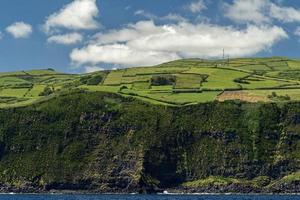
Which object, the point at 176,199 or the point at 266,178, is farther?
the point at 266,178

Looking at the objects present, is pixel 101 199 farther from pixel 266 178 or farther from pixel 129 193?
pixel 266 178

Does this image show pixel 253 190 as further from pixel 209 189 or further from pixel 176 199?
pixel 176 199

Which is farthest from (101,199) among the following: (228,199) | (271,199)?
(271,199)

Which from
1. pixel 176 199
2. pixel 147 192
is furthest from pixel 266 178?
pixel 176 199

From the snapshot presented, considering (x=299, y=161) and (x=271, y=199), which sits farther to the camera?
(x=299, y=161)

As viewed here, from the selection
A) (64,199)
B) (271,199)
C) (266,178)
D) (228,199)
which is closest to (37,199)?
(64,199)

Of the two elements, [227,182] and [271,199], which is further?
[227,182]

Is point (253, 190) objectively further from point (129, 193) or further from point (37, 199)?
point (37, 199)
